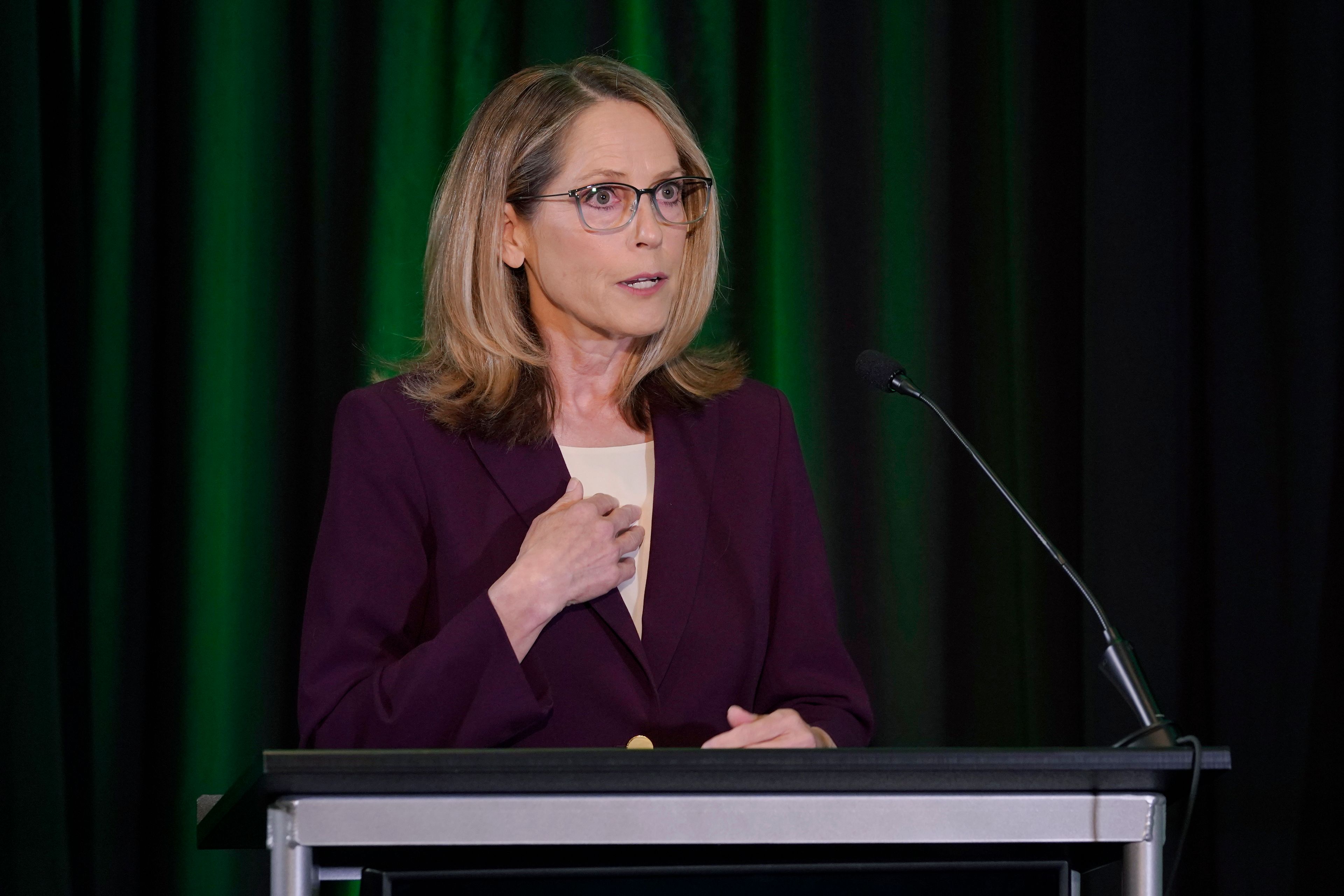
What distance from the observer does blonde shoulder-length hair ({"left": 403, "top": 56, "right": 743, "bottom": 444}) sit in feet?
6.27

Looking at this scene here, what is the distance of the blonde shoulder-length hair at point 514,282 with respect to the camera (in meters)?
1.91

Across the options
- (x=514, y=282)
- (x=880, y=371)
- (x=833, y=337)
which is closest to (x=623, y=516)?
(x=880, y=371)

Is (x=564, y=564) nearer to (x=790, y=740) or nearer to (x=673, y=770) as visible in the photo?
(x=790, y=740)

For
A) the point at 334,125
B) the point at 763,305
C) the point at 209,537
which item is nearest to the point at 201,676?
the point at 209,537

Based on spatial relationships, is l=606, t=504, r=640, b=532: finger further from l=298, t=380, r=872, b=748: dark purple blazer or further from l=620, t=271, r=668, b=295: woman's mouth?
l=620, t=271, r=668, b=295: woman's mouth

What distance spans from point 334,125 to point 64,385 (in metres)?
0.71

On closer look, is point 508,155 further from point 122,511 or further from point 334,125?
point 122,511

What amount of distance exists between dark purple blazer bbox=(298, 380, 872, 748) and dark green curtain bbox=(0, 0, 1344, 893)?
0.78 metres

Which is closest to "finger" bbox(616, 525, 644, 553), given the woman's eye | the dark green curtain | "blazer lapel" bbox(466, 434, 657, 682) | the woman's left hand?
"blazer lapel" bbox(466, 434, 657, 682)

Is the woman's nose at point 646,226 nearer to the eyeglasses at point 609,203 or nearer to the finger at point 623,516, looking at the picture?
the eyeglasses at point 609,203

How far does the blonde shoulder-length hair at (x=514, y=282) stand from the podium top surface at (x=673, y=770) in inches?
33.9

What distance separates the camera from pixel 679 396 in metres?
2.01

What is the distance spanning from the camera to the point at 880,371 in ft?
5.41

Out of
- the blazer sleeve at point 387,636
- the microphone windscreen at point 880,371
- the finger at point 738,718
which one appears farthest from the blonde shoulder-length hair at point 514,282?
the finger at point 738,718
